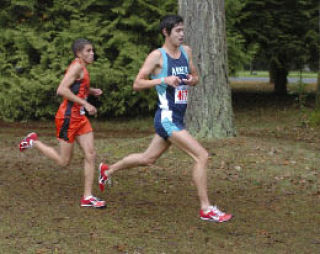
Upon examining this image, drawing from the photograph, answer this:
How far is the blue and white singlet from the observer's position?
6176mm

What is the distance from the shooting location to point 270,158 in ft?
32.2

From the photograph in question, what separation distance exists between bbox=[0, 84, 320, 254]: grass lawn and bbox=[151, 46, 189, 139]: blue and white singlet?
1009 millimetres

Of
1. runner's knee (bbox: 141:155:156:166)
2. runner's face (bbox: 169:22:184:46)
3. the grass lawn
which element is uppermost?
runner's face (bbox: 169:22:184:46)

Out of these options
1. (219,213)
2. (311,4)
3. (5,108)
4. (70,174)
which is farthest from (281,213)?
(311,4)

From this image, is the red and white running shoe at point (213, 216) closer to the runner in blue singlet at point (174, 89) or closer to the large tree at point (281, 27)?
the runner in blue singlet at point (174, 89)

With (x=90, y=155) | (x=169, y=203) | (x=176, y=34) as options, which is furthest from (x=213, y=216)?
(x=176, y=34)

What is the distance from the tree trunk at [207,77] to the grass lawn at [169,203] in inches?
13.4

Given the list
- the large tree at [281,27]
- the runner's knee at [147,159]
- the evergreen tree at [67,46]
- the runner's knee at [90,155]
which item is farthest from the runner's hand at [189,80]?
the large tree at [281,27]

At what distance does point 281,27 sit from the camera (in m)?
20.1

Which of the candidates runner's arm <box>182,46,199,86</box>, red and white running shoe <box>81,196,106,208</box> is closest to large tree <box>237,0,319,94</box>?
runner's arm <box>182,46,199,86</box>

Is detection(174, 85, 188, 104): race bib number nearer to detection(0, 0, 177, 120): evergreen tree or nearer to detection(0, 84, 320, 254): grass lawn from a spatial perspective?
detection(0, 84, 320, 254): grass lawn

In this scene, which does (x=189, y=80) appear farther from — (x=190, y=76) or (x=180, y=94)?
(x=180, y=94)

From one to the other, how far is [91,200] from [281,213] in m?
2.18

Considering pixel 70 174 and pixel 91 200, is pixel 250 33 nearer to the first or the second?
pixel 70 174
